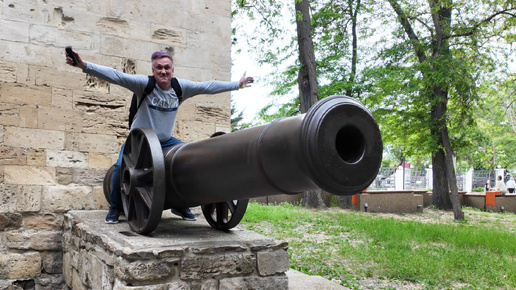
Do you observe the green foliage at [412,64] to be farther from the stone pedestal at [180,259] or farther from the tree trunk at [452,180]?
the stone pedestal at [180,259]

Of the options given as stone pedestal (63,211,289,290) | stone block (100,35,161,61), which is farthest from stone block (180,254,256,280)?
stone block (100,35,161,61)

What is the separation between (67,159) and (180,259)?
9.18 feet

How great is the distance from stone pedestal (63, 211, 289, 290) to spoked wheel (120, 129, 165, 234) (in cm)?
12

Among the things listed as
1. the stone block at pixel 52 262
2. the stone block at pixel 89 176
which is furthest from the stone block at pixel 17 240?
the stone block at pixel 89 176

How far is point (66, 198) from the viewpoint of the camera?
5.00 meters

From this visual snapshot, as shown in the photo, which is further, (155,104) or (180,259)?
(155,104)

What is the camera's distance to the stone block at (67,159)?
195 inches

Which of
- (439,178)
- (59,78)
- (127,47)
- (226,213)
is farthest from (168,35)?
(439,178)

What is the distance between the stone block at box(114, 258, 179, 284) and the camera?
2594 millimetres

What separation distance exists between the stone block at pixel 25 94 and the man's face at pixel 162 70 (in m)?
1.92

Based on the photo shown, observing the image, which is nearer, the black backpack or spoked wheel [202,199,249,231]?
spoked wheel [202,199,249,231]

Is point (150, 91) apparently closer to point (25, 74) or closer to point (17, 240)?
point (25, 74)

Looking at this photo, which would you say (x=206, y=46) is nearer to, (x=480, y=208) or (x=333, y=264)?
(x=333, y=264)

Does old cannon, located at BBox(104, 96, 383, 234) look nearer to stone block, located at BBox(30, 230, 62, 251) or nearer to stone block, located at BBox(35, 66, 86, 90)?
stone block, located at BBox(30, 230, 62, 251)
